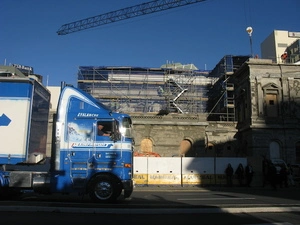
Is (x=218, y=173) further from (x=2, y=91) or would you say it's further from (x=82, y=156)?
(x=2, y=91)

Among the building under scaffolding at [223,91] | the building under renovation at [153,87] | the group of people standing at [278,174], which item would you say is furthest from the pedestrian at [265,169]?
the building under renovation at [153,87]

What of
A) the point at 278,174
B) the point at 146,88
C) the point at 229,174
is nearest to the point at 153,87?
the point at 146,88

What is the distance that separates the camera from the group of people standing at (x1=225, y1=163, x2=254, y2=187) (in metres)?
24.5

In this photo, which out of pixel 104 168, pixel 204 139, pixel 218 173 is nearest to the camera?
pixel 104 168

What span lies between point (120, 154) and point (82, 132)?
1.58m

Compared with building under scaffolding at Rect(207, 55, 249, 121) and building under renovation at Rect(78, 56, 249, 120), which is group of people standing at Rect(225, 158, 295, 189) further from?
building under renovation at Rect(78, 56, 249, 120)

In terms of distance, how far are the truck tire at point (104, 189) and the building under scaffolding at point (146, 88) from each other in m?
30.8

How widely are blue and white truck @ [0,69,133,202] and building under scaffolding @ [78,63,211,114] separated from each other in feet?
99.1

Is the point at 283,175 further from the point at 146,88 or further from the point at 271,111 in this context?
the point at 146,88

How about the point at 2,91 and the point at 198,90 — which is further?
the point at 198,90

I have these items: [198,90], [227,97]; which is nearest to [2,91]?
[227,97]

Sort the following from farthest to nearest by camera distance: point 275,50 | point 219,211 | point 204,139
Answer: point 275,50, point 204,139, point 219,211

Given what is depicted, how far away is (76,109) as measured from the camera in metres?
12.4

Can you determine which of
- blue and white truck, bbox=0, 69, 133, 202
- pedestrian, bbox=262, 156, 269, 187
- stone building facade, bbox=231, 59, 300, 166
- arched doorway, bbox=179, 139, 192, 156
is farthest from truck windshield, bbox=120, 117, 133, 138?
stone building facade, bbox=231, 59, 300, 166
